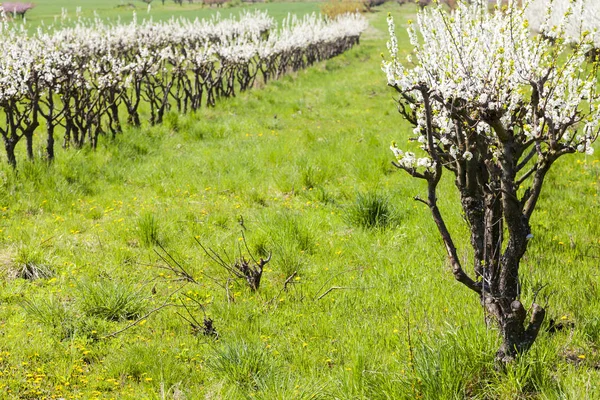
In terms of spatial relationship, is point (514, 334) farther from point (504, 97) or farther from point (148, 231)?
point (148, 231)

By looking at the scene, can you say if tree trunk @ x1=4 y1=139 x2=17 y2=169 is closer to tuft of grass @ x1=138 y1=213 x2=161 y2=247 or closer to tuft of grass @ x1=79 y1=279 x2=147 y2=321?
tuft of grass @ x1=138 y1=213 x2=161 y2=247

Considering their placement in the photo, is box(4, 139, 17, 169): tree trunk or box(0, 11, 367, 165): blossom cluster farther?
box(0, 11, 367, 165): blossom cluster

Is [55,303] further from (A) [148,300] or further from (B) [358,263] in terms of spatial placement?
(B) [358,263]

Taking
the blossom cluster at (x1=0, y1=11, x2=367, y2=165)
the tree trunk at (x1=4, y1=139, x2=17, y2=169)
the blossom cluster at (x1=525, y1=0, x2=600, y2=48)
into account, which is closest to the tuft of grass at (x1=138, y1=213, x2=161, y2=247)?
the tree trunk at (x1=4, y1=139, x2=17, y2=169)

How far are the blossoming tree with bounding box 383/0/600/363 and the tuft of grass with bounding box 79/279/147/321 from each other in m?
3.15

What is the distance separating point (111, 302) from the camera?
5.20 m

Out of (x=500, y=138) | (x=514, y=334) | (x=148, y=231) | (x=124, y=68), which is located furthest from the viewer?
(x=124, y=68)

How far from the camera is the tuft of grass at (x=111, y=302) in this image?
515 cm

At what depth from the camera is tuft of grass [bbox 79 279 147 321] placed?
515 centimetres

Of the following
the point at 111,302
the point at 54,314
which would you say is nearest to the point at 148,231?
the point at 111,302

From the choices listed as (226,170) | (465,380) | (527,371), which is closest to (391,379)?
(465,380)

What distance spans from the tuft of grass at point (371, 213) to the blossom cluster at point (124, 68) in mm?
6479

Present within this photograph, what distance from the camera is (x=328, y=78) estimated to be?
83.3 feet

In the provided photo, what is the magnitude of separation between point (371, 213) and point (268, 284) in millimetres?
2140
